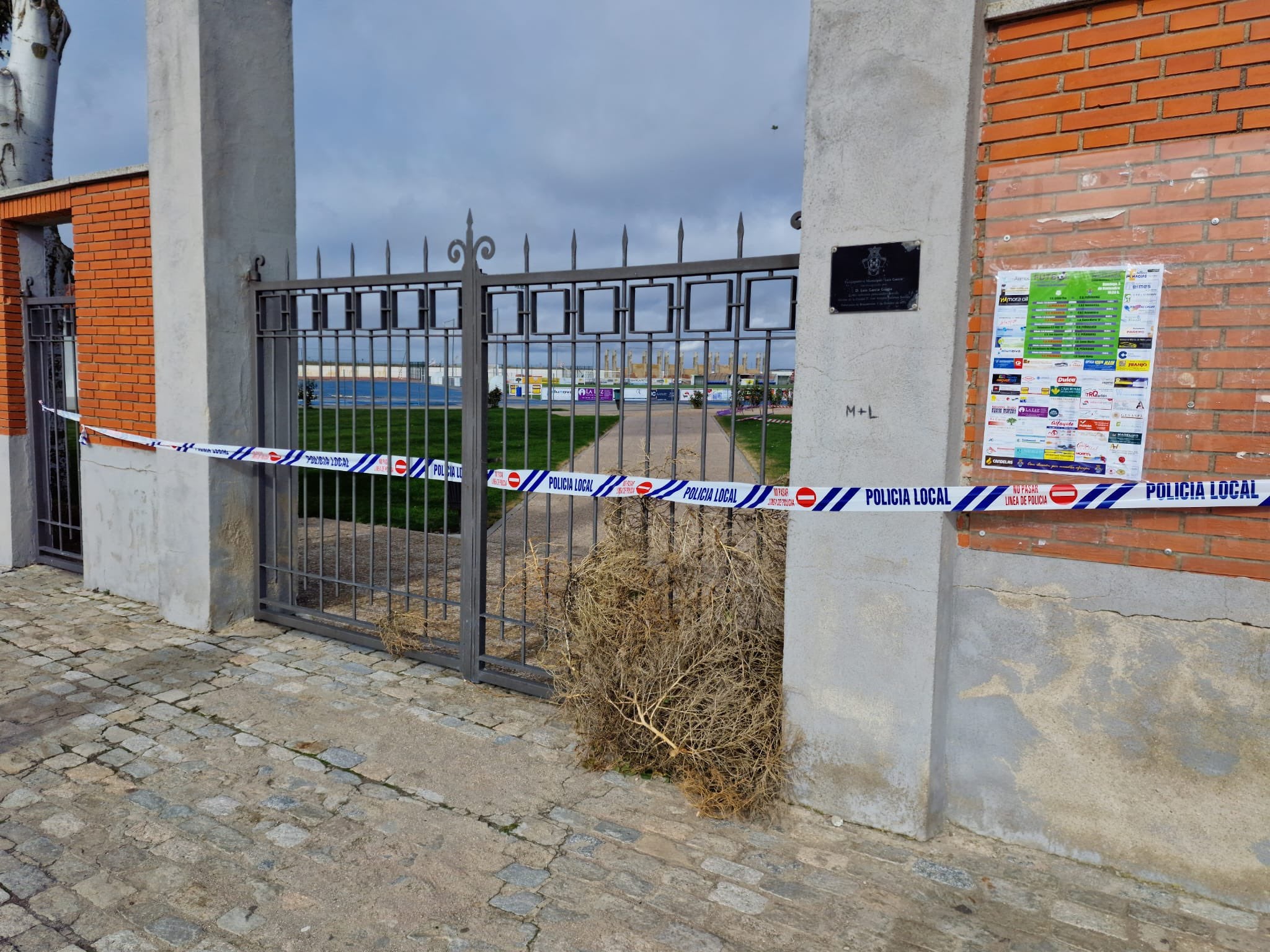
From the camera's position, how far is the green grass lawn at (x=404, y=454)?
584cm

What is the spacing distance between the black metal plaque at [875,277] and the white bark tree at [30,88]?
9.16 m

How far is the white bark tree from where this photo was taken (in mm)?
9500

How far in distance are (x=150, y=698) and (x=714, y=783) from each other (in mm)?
3351

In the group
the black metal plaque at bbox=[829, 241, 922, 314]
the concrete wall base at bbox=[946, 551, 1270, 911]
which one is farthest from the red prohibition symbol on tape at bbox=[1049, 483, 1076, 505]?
the black metal plaque at bbox=[829, 241, 922, 314]

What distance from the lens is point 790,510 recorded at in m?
3.84

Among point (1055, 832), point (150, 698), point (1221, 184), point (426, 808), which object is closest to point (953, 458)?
point (1221, 184)

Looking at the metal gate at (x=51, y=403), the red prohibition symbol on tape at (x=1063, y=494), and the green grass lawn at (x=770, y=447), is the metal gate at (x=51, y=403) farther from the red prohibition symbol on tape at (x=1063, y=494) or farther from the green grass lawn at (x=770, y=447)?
the red prohibition symbol on tape at (x=1063, y=494)

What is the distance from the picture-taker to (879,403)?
11.7 feet

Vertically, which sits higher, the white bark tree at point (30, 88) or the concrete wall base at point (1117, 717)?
the white bark tree at point (30, 88)

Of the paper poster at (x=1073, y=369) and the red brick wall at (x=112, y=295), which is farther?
the red brick wall at (x=112, y=295)

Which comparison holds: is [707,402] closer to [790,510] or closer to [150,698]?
[790,510]

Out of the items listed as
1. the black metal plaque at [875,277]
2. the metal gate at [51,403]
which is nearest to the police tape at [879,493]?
the black metal plaque at [875,277]

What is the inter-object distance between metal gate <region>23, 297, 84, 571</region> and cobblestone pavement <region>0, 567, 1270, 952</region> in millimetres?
3964

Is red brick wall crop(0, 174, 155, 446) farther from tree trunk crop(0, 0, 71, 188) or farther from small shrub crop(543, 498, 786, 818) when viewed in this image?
small shrub crop(543, 498, 786, 818)
